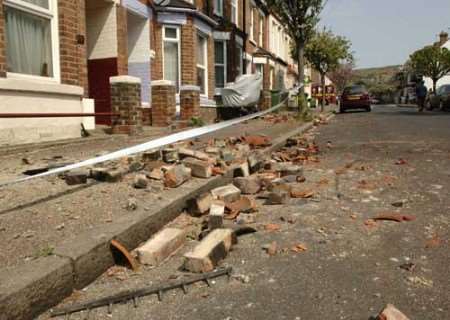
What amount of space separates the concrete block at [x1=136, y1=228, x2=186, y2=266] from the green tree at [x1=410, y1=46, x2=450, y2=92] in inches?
2158

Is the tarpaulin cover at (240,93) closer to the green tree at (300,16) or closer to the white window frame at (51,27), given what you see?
the green tree at (300,16)

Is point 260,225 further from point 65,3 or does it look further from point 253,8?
point 253,8

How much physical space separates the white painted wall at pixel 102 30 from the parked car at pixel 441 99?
19336 millimetres

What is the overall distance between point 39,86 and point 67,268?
232 inches

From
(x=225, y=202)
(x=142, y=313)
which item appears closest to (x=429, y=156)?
(x=225, y=202)

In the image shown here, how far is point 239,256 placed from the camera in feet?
9.33

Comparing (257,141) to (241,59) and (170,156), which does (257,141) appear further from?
(241,59)

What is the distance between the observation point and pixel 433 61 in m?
51.6

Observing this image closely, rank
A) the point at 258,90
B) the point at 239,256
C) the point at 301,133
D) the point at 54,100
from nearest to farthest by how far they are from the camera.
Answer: the point at 239,256
the point at 54,100
the point at 301,133
the point at 258,90

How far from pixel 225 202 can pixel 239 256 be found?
45.5 inches

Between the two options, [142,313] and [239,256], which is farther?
[239,256]

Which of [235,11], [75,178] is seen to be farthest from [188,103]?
[235,11]

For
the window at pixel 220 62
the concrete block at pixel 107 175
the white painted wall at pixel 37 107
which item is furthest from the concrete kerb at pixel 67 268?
the window at pixel 220 62

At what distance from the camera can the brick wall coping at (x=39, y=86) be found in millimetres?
6664
